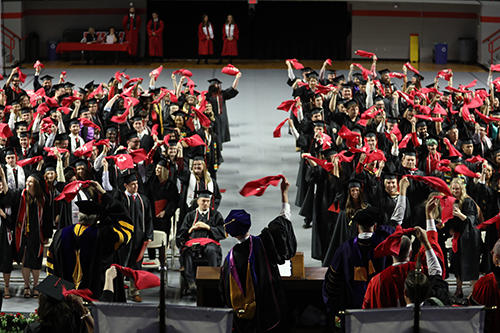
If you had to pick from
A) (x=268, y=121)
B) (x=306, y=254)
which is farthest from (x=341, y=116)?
(x=268, y=121)

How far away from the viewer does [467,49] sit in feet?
87.5

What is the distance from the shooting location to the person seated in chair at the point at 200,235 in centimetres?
848

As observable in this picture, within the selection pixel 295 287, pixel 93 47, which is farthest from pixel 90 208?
pixel 93 47

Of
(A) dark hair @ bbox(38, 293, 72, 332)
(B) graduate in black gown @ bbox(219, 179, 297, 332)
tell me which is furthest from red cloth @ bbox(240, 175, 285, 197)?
(A) dark hair @ bbox(38, 293, 72, 332)

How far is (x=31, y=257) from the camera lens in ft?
27.6

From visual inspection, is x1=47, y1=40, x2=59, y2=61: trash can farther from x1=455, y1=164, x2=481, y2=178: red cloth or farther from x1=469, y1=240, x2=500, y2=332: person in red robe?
x1=469, y1=240, x2=500, y2=332: person in red robe

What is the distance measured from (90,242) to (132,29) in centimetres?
2075

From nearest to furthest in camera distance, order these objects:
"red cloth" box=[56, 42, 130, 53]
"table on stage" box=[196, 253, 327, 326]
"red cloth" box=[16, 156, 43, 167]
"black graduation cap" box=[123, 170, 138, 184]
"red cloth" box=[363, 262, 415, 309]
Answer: "red cloth" box=[363, 262, 415, 309], "table on stage" box=[196, 253, 327, 326], "black graduation cap" box=[123, 170, 138, 184], "red cloth" box=[16, 156, 43, 167], "red cloth" box=[56, 42, 130, 53]

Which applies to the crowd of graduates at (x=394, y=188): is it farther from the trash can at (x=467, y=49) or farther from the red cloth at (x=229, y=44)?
the trash can at (x=467, y=49)

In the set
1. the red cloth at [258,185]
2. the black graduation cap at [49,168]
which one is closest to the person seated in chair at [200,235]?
the black graduation cap at [49,168]

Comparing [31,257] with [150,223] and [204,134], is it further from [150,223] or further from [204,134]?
[204,134]

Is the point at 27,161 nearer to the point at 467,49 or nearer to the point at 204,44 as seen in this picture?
the point at 204,44

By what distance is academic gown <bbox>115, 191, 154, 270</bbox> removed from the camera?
28.7 feet

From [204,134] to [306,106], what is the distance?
3597 millimetres
